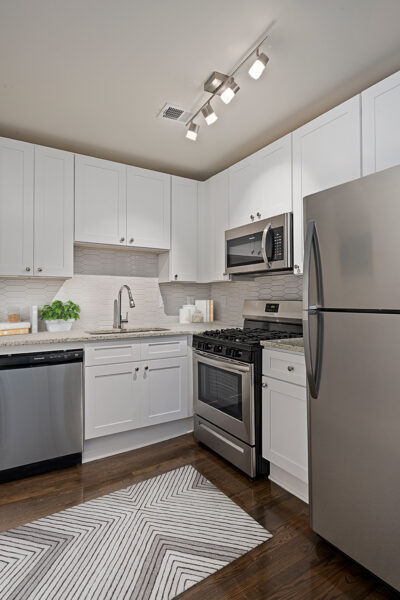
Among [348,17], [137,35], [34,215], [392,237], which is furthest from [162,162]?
[392,237]

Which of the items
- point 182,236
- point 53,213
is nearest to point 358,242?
point 182,236

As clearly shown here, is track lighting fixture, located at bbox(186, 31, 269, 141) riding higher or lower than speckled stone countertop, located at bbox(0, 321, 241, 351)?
higher

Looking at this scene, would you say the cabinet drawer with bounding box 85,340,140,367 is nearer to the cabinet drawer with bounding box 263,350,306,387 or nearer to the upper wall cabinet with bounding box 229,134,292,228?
the cabinet drawer with bounding box 263,350,306,387

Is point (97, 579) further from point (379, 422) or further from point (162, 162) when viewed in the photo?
point (162, 162)

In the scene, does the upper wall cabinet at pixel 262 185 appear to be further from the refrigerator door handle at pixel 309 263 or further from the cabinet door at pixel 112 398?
the cabinet door at pixel 112 398

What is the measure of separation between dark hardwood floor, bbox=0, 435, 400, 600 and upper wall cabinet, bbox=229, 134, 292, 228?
199cm

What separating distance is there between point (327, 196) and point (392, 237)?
38cm

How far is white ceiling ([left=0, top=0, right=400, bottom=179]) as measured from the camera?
5.25ft

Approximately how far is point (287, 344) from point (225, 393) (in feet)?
2.35

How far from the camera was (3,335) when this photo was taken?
8.54ft

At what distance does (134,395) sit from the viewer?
108 inches

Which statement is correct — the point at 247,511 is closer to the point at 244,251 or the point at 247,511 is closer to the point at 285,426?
the point at 285,426

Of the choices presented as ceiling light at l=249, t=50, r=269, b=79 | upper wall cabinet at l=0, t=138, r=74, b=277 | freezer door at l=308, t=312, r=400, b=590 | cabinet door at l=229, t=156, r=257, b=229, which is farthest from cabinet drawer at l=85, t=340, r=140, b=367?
ceiling light at l=249, t=50, r=269, b=79

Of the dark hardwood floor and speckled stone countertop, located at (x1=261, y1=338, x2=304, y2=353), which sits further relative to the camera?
speckled stone countertop, located at (x1=261, y1=338, x2=304, y2=353)
